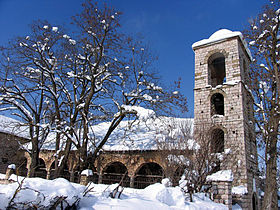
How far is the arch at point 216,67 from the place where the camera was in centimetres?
1633

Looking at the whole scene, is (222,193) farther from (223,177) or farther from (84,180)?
(84,180)

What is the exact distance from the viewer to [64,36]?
12031mm

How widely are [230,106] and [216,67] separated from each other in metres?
4.54

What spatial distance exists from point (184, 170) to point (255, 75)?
510cm

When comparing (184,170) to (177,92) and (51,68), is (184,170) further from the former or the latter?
(51,68)

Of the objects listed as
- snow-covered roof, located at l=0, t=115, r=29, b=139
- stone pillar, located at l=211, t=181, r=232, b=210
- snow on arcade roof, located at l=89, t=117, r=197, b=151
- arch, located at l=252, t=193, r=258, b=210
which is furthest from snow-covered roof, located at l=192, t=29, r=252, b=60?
snow-covered roof, located at l=0, t=115, r=29, b=139

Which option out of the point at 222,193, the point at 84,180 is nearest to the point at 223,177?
the point at 222,193

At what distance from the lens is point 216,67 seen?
688 inches

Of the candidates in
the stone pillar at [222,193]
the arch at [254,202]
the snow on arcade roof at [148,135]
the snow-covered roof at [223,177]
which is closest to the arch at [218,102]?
Result: the snow on arcade roof at [148,135]

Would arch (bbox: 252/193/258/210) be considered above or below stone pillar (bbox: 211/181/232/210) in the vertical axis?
below

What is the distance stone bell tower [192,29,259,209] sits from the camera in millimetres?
12266

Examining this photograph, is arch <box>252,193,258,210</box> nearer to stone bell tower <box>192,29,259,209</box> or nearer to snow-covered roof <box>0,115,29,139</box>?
stone bell tower <box>192,29,259,209</box>

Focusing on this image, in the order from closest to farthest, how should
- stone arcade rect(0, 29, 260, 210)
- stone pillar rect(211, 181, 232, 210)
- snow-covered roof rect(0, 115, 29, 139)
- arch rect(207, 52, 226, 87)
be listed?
stone pillar rect(211, 181, 232, 210)
snow-covered roof rect(0, 115, 29, 139)
stone arcade rect(0, 29, 260, 210)
arch rect(207, 52, 226, 87)

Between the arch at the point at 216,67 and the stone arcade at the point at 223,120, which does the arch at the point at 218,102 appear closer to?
the stone arcade at the point at 223,120
